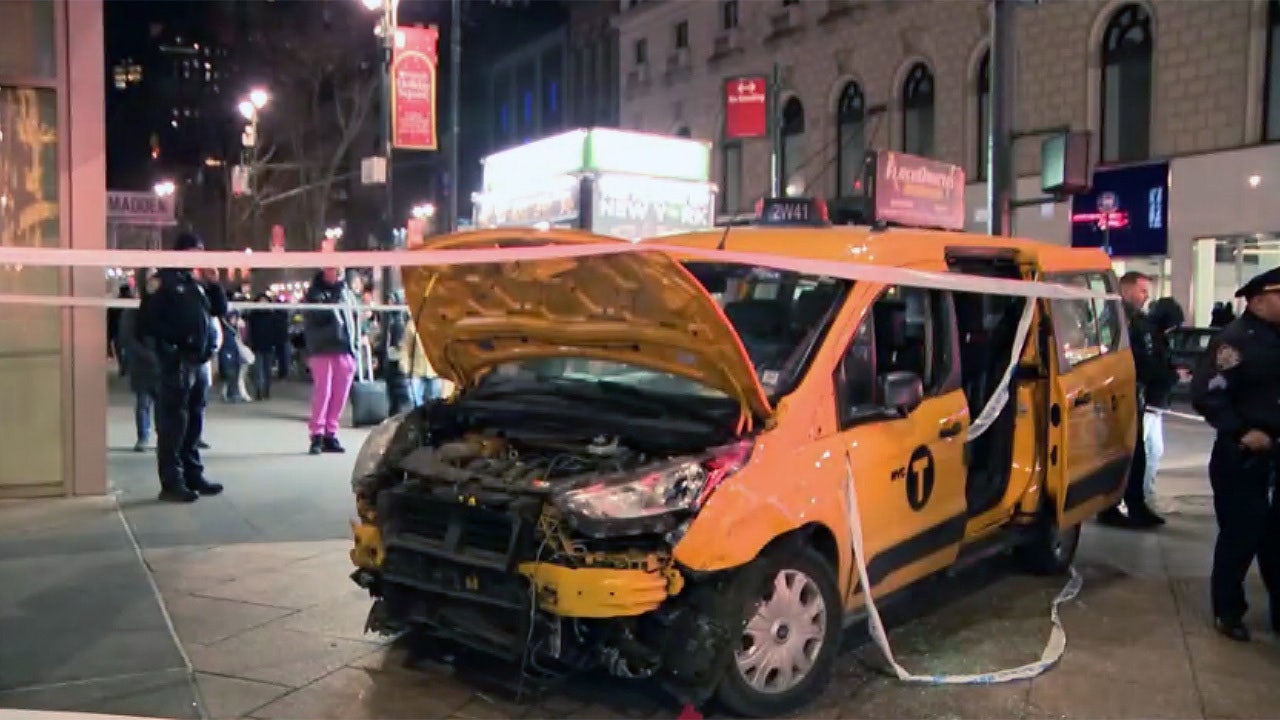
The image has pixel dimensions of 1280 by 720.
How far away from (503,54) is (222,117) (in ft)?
41.1

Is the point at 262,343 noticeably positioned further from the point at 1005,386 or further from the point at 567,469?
the point at 567,469

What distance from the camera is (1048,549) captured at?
6582 mm

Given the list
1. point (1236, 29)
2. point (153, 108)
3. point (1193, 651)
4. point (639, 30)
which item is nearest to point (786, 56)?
point (639, 30)

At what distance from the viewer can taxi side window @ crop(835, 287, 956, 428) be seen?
4.99 m

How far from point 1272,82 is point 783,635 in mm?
19325

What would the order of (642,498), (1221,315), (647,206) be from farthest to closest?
(1221,315) < (647,206) < (642,498)

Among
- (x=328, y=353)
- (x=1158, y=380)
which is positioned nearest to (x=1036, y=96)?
(x=1158, y=380)

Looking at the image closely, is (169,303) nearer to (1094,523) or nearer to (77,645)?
(77,645)

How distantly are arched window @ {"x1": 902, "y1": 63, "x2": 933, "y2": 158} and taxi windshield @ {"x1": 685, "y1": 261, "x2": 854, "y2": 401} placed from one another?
2248 centimetres

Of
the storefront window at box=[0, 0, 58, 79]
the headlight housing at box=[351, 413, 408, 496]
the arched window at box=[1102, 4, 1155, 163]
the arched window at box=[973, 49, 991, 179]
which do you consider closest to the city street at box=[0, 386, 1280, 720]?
the headlight housing at box=[351, 413, 408, 496]

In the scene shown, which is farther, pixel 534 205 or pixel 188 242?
pixel 534 205

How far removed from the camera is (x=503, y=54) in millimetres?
47438

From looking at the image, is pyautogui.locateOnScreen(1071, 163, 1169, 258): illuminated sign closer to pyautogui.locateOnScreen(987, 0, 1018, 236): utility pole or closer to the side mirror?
pyautogui.locateOnScreen(987, 0, 1018, 236): utility pole

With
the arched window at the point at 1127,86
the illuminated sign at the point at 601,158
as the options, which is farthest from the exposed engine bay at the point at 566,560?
the arched window at the point at 1127,86
